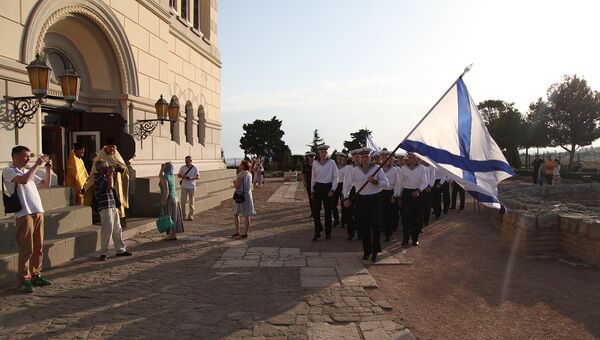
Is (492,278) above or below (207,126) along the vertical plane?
below

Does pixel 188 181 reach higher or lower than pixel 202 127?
lower

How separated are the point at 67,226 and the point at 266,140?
128 ft

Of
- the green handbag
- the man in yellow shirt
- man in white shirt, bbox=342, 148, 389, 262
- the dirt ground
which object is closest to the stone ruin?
the dirt ground

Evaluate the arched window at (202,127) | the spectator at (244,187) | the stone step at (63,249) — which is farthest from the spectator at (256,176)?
the spectator at (244,187)

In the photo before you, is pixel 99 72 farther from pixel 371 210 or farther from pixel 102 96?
pixel 371 210

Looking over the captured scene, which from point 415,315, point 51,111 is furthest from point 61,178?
point 415,315

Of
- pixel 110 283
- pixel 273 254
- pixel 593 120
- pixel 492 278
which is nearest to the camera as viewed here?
pixel 110 283

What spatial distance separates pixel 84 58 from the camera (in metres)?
10.7

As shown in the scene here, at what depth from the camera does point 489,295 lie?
213 inches

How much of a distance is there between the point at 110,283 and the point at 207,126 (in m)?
13.2

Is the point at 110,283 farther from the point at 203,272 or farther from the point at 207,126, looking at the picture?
the point at 207,126

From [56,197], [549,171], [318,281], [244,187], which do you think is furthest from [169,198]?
[549,171]

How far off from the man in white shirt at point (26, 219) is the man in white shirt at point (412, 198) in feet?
20.6

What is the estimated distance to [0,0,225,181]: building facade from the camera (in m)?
7.61
